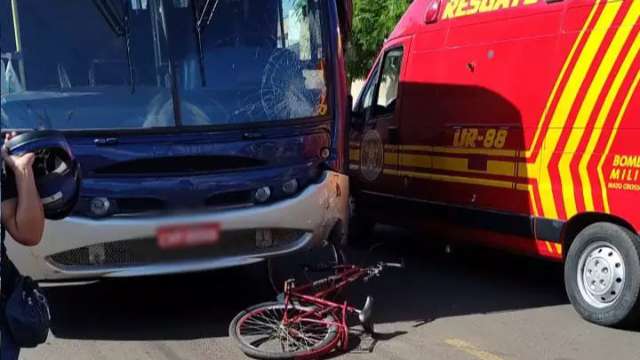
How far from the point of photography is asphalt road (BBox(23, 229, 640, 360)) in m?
5.22

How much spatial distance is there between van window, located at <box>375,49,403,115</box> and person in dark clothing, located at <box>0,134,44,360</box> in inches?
235

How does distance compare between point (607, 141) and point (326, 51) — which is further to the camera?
point (326, 51)

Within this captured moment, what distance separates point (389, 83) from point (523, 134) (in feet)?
7.58

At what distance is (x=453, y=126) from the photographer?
7203 mm

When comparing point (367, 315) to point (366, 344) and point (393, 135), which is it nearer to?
point (366, 344)

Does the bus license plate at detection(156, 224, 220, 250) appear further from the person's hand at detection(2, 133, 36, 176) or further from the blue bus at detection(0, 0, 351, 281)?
the person's hand at detection(2, 133, 36, 176)

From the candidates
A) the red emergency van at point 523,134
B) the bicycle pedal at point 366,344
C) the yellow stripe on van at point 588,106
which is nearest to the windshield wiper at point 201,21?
the bicycle pedal at point 366,344

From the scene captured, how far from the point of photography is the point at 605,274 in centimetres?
568

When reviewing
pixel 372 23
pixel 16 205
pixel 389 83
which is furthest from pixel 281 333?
pixel 372 23

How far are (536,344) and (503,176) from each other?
1.71 meters

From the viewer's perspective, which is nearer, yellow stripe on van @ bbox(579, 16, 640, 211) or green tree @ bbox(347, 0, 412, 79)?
yellow stripe on van @ bbox(579, 16, 640, 211)

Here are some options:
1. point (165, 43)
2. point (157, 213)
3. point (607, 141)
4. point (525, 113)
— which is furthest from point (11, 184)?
point (525, 113)

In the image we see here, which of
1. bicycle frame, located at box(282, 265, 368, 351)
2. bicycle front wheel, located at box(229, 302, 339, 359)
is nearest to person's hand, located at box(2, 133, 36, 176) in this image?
bicycle front wheel, located at box(229, 302, 339, 359)

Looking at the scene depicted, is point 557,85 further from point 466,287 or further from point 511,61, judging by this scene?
point 466,287
